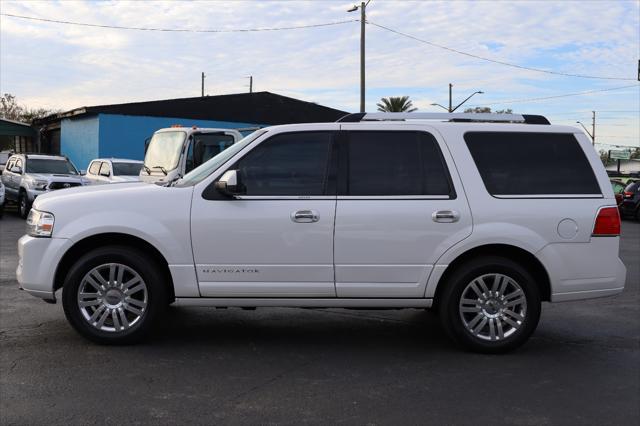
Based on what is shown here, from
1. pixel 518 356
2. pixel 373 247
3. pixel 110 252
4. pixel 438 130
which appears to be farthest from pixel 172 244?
pixel 518 356

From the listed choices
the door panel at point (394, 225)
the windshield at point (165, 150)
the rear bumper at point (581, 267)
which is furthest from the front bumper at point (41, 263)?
the windshield at point (165, 150)

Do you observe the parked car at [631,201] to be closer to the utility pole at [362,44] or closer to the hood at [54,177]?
the utility pole at [362,44]

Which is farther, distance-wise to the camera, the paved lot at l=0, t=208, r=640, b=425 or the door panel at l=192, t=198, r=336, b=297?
the door panel at l=192, t=198, r=336, b=297

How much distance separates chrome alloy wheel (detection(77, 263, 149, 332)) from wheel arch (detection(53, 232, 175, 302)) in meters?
0.22

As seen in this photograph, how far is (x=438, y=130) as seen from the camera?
568 cm

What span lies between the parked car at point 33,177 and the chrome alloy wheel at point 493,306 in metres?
14.2

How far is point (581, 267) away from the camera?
218 inches

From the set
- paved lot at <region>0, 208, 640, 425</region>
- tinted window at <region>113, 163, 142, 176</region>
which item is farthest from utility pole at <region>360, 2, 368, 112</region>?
paved lot at <region>0, 208, 640, 425</region>

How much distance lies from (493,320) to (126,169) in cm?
1370

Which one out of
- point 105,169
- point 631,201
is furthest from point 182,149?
point 631,201

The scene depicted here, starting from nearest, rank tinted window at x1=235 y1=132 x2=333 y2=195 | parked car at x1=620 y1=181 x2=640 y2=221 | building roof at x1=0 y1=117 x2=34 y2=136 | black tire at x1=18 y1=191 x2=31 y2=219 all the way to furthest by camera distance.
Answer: tinted window at x1=235 y1=132 x2=333 y2=195
black tire at x1=18 y1=191 x2=31 y2=219
parked car at x1=620 y1=181 x2=640 y2=221
building roof at x1=0 y1=117 x2=34 y2=136

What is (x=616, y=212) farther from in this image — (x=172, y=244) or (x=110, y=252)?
(x=110, y=252)

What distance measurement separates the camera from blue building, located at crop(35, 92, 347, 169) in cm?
2966

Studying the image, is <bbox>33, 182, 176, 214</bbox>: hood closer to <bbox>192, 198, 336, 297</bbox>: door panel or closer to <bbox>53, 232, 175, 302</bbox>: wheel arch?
<bbox>53, 232, 175, 302</bbox>: wheel arch
